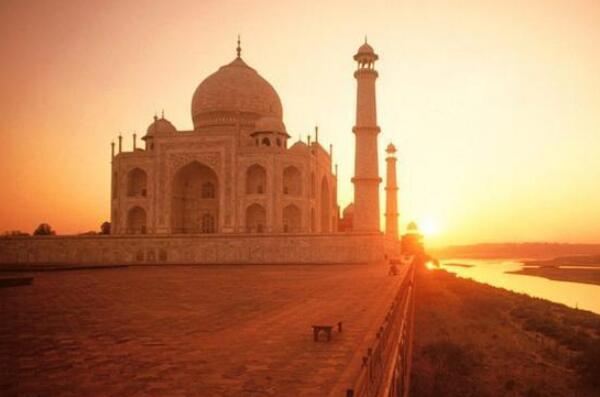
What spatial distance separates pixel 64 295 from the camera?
39.1 ft

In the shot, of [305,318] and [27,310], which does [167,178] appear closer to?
[27,310]

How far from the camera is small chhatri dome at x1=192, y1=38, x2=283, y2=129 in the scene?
3553 centimetres

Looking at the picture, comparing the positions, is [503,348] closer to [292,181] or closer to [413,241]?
[292,181]

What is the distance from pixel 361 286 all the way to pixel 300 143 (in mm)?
21721

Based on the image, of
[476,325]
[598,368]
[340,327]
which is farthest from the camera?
[476,325]

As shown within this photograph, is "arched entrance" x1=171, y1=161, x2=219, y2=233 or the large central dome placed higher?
the large central dome

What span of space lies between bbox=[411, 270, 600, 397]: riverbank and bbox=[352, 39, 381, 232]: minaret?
233 inches

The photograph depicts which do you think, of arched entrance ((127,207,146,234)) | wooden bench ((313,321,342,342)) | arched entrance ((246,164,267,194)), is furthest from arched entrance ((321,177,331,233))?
wooden bench ((313,321,342,342))

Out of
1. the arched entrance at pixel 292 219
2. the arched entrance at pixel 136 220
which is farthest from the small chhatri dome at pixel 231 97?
the arched entrance at pixel 292 219

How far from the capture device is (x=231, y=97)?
35656 millimetres

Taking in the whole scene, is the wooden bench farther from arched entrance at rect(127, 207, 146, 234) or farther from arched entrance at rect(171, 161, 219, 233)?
arched entrance at rect(127, 207, 146, 234)

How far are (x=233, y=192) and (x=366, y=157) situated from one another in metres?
8.35

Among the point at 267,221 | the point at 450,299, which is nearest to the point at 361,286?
the point at 450,299

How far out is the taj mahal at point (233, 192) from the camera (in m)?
27.4
